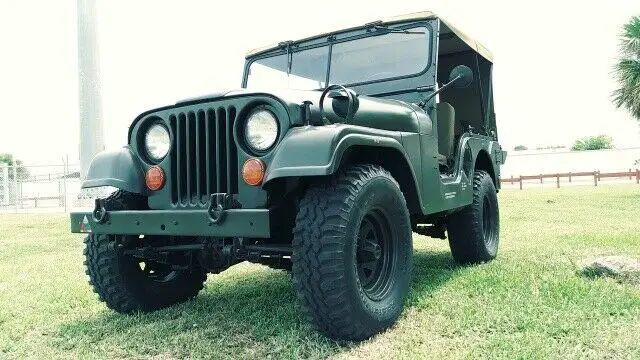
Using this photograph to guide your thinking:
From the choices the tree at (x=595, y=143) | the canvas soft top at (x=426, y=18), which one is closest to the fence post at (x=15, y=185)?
the canvas soft top at (x=426, y=18)

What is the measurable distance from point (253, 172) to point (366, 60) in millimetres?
1878

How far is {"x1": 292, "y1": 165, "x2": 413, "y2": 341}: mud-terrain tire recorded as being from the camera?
262cm

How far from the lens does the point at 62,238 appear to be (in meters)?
9.25

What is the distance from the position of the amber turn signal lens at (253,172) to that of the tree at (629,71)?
56.0 ft

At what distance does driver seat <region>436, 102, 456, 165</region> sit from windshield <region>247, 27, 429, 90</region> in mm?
531

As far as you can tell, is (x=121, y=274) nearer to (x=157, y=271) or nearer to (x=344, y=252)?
(x=157, y=271)

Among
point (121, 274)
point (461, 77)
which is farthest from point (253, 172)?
point (461, 77)

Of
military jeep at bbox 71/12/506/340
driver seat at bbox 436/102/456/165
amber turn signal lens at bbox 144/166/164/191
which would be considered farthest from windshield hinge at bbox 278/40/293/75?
amber turn signal lens at bbox 144/166/164/191

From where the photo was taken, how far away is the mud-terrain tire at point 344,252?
2.62 meters

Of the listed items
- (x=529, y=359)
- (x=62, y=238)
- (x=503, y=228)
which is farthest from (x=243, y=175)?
(x=62, y=238)

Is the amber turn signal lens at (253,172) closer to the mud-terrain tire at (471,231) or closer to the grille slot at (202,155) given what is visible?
the grille slot at (202,155)

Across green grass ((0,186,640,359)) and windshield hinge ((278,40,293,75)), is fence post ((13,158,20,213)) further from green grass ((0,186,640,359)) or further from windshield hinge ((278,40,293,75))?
windshield hinge ((278,40,293,75))

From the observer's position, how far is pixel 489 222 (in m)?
A: 5.63

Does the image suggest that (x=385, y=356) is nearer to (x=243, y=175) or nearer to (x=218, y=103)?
(x=243, y=175)
